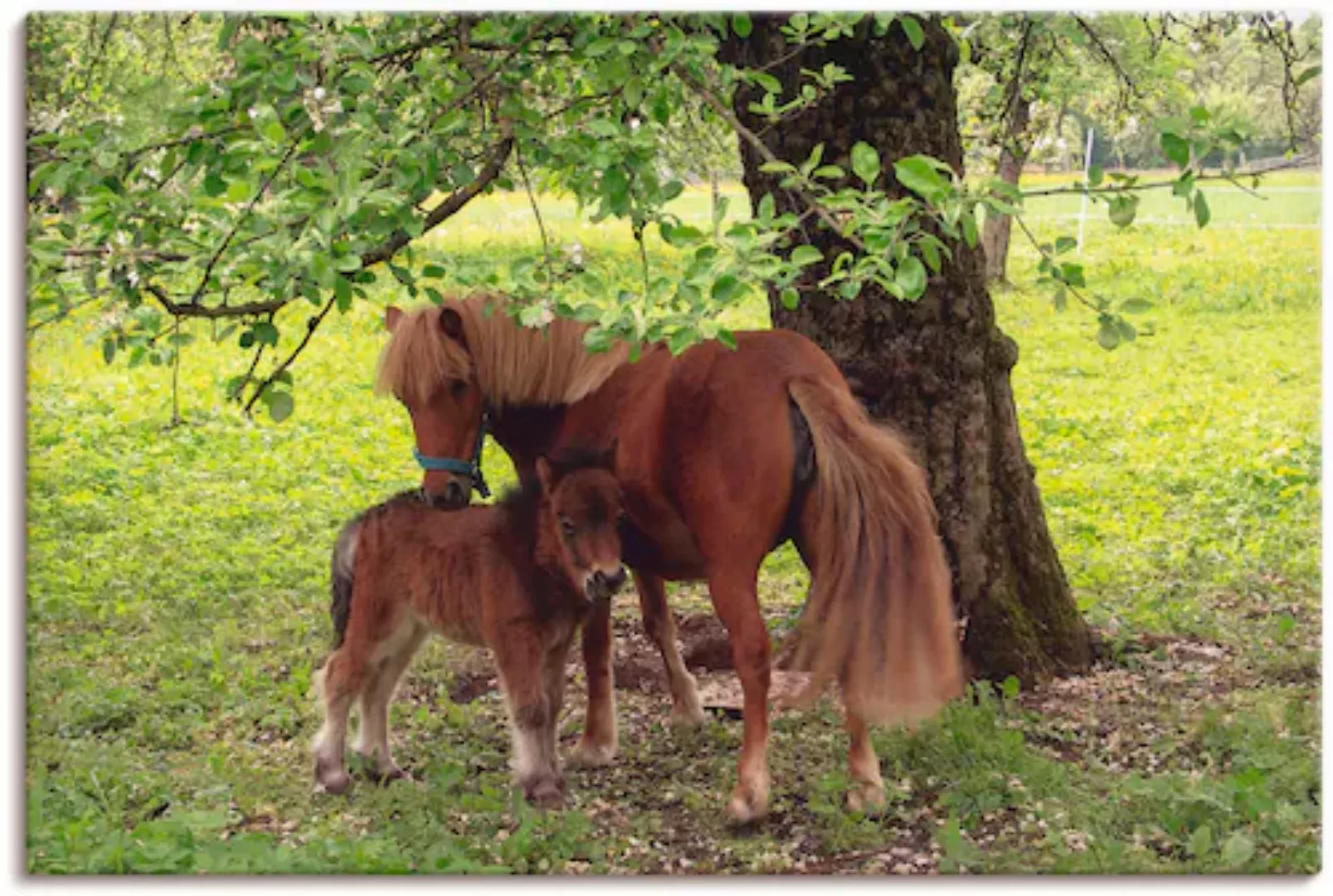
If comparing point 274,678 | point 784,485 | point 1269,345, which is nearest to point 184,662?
Result: point 274,678

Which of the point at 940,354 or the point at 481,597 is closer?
the point at 481,597

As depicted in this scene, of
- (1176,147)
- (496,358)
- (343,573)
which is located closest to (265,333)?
(496,358)

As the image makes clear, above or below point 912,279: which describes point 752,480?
below

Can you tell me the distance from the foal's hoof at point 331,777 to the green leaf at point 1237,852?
2.30 meters

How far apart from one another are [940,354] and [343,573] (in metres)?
1.96

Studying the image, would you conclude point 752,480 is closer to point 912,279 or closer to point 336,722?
point 912,279

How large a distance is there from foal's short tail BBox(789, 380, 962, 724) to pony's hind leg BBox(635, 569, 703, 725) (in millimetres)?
835

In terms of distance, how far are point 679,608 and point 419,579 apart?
1953 mm

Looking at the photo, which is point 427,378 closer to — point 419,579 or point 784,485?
point 419,579

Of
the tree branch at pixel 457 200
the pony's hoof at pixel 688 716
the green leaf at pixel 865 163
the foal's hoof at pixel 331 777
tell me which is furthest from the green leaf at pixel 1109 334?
the foal's hoof at pixel 331 777

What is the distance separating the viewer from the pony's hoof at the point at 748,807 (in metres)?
4.55

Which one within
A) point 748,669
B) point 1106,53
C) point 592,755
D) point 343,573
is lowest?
point 592,755

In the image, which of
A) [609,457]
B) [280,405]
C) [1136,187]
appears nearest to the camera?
[1136,187]

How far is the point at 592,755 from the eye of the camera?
200 inches
